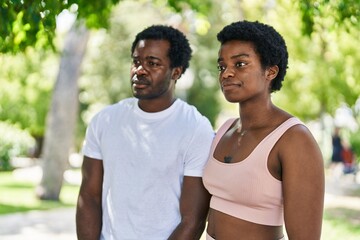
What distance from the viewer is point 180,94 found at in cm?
3684

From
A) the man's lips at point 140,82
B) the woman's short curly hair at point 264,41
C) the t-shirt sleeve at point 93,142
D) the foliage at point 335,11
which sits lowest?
the t-shirt sleeve at point 93,142

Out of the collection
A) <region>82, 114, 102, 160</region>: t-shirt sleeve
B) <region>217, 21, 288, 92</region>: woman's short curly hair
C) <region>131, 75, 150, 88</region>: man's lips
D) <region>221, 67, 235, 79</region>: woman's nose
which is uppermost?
<region>217, 21, 288, 92</region>: woman's short curly hair

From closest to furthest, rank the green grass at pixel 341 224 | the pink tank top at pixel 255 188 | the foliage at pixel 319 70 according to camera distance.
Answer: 1. the pink tank top at pixel 255 188
2. the green grass at pixel 341 224
3. the foliage at pixel 319 70

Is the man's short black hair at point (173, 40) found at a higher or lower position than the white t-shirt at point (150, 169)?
higher

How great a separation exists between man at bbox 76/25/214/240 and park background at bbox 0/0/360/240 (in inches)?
28.4

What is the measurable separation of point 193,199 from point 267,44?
83 cm

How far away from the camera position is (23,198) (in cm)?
1539

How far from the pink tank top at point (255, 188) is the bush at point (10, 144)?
19.4 m

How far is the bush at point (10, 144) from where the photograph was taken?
21953mm

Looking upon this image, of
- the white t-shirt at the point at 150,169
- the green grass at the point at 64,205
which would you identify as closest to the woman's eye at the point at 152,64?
the white t-shirt at the point at 150,169

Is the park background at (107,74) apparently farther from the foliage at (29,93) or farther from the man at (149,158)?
the man at (149,158)

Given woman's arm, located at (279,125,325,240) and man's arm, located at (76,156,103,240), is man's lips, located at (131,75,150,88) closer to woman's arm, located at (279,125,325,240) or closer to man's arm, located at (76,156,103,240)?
man's arm, located at (76,156,103,240)

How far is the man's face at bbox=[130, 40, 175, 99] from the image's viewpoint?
3520 mm

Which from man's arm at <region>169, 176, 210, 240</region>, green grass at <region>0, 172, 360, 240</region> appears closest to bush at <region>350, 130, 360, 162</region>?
green grass at <region>0, 172, 360, 240</region>
